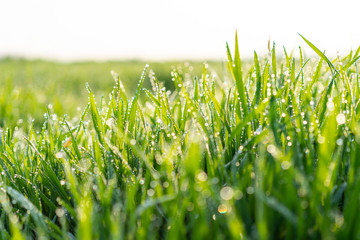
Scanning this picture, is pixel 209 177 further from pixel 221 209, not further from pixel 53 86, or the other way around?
pixel 53 86

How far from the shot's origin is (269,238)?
70 centimetres

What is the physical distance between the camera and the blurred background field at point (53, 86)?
105 inches

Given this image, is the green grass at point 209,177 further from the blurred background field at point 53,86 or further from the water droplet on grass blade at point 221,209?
the blurred background field at point 53,86

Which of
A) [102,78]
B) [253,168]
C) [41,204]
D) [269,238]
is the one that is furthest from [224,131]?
[102,78]

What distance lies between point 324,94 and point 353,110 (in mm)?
160

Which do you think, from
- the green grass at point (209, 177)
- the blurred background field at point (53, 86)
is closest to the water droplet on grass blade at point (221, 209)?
the green grass at point (209, 177)

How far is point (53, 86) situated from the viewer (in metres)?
4.08

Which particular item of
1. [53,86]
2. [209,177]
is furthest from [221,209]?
[53,86]

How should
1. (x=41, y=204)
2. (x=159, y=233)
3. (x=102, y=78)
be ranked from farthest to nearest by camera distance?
(x=102, y=78) → (x=41, y=204) → (x=159, y=233)

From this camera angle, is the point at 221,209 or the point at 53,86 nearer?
the point at 221,209

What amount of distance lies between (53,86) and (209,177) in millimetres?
3561

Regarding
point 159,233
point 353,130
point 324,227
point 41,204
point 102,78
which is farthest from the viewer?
point 102,78

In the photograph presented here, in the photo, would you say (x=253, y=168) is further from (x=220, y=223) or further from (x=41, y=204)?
(x=41, y=204)

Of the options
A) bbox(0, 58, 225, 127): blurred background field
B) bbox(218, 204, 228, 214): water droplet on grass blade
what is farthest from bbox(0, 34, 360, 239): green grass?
bbox(0, 58, 225, 127): blurred background field
